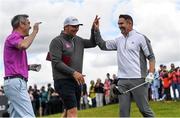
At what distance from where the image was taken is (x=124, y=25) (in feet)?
31.2

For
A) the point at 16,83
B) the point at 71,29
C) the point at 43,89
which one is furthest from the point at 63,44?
the point at 43,89

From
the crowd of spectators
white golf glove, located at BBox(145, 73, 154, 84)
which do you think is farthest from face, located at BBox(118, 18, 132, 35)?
the crowd of spectators

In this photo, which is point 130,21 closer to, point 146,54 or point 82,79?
point 146,54

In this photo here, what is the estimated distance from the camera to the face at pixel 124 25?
9.50 meters

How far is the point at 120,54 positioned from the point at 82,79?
0.91 meters

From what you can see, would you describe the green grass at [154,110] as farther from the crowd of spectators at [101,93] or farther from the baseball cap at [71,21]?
the baseball cap at [71,21]

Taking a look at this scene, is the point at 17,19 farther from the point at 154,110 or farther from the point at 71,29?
the point at 154,110

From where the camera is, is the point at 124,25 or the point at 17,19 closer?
the point at 17,19

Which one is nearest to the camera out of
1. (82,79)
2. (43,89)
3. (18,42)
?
(18,42)

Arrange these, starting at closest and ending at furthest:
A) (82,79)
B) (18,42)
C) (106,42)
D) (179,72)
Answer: (18,42)
(82,79)
(106,42)
(179,72)

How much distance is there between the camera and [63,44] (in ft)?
31.0

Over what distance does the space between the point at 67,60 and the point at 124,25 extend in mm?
1223

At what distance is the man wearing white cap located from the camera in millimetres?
9414

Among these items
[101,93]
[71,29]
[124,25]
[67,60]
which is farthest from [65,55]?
[101,93]
